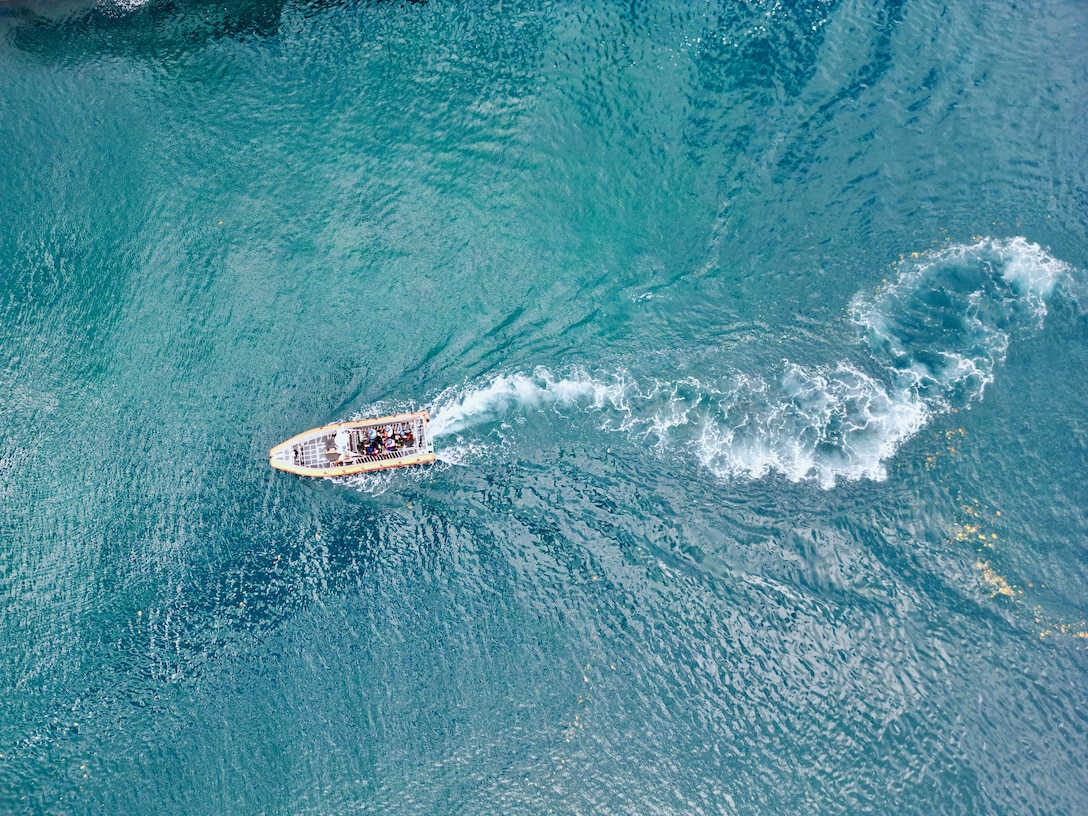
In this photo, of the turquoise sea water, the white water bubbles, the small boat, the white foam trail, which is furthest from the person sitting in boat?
the white water bubbles

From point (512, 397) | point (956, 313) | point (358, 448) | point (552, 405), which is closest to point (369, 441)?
point (358, 448)

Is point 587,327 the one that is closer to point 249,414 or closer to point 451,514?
point 451,514

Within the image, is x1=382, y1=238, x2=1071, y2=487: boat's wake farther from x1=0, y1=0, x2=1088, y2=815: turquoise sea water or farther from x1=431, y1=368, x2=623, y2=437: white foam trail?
x1=0, y1=0, x2=1088, y2=815: turquoise sea water

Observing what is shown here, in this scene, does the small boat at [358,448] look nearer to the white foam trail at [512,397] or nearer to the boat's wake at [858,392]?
the white foam trail at [512,397]

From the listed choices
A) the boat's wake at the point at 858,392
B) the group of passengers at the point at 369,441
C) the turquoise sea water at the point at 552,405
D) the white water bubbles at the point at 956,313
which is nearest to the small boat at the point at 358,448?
the group of passengers at the point at 369,441

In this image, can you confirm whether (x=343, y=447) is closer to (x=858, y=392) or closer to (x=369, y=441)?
(x=369, y=441)

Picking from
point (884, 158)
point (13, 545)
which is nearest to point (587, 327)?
point (884, 158)
